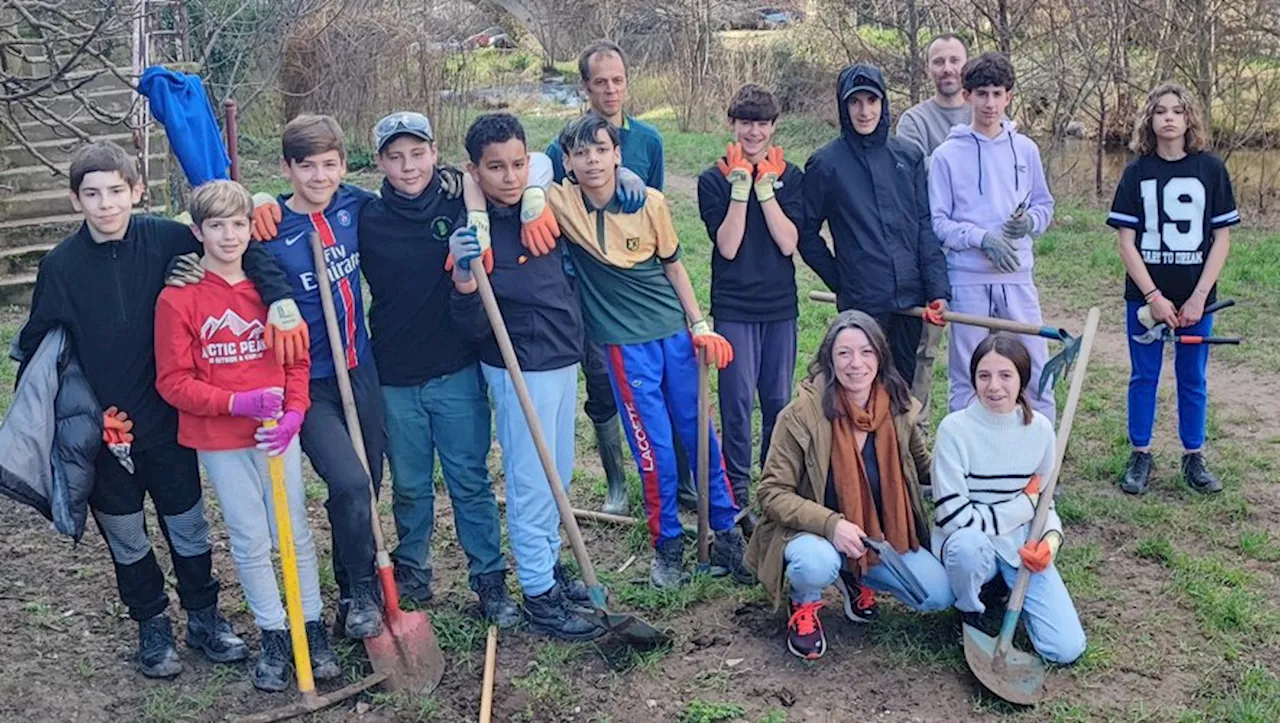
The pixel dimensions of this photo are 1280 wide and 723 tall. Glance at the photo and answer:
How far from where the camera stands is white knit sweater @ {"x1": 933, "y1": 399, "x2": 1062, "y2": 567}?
399 cm

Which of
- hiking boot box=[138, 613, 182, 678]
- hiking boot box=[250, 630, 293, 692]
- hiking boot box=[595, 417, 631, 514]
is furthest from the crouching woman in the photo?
hiking boot box=[138, 613, 182, 678]

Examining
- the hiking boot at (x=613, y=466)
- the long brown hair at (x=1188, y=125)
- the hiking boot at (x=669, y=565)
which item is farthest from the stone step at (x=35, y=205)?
the long brown hair at (x=1188, y=125)

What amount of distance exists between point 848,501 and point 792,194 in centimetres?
122

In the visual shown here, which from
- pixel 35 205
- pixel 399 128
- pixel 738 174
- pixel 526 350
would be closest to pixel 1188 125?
pixel 738 174

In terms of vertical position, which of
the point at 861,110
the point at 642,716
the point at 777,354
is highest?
the point at 861,110

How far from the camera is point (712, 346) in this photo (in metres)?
4.27

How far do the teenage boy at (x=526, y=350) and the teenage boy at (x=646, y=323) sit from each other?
148 mm

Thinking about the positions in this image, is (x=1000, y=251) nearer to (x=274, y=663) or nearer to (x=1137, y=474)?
(x=1137, y=474)

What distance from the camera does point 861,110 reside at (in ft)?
14.9

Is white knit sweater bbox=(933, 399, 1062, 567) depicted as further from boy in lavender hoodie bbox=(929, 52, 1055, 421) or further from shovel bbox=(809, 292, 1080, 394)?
boy in lavender hoodie bbox=(929, 52, 1055, 421)

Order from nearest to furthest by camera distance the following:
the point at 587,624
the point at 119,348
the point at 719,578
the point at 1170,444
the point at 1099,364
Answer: the point at 119,348, the point at 587,624, the point at 719,578, the point at 1170,444, the point at 1099,364

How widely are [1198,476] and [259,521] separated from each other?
12.7ft

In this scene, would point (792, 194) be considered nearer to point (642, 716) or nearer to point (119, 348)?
point (642, 716)

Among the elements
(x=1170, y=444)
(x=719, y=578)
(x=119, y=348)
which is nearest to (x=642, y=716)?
(x=719, y=578)
